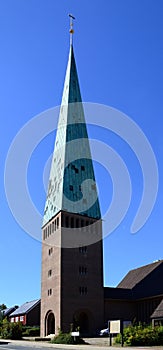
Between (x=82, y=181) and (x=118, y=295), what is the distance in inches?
649

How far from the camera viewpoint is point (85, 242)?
59719 millimetres

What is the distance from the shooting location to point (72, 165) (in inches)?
2489

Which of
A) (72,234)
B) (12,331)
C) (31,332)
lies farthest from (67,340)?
(31,332)

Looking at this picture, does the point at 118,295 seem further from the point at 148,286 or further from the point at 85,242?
the point at 85,242

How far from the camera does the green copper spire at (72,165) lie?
2422 inches

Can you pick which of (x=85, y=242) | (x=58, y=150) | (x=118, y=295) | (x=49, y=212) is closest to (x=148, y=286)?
(x=118, y=295)

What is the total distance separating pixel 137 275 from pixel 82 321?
1597 cm

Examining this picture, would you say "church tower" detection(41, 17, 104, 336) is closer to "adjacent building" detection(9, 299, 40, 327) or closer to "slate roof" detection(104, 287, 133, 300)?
"slate roof" detection(104, 287, 133, 300)

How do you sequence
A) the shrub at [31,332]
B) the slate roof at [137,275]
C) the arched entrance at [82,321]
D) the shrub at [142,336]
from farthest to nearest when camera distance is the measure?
the slate roof at [137,275], the shrub at [31,332], the arched entrance at [82,321], the shrub at [142,336]

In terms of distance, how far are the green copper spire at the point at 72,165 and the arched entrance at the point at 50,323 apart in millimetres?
12923

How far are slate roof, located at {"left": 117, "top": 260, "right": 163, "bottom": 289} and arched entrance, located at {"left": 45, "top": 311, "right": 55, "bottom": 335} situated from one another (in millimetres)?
13831

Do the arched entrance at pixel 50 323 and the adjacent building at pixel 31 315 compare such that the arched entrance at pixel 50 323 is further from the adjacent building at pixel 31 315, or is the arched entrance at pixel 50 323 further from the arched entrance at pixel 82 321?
the adjacent building at pixel 31 315

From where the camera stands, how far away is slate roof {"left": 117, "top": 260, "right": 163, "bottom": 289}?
2657 inches

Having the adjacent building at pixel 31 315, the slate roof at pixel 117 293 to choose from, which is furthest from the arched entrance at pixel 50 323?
the adjacent building at pixel 31 315
